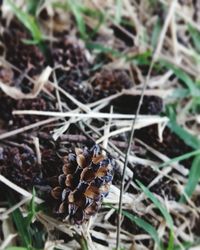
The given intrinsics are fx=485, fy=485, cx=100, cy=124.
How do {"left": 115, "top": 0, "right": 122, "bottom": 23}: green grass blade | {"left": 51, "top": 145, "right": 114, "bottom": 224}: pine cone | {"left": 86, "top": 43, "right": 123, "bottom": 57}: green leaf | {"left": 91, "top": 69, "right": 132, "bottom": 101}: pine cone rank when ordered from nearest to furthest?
{"left": 51, "top": 145, "right": 114, "bottom": 224}: pine cone, {"left": 91, "top": 69, "right": 132, "bottom": 101}: pine cone, {"left": 86, "top": 43, "right": 123, "bottom": 57}: green leaf, {"left": 115, "top": 0, "right": 122, "bottom": 23}: green grass blade

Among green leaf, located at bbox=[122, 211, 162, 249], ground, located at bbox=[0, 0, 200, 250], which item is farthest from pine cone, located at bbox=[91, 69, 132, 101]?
green leaf, located at bbox=[122, 211, 162, 249]

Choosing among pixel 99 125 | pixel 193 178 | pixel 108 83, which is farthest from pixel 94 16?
pixel 193 178

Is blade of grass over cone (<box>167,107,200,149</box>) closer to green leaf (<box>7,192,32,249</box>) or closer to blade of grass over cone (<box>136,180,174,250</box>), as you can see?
blade of grass over cone (<box>136,180,174,250</box>)

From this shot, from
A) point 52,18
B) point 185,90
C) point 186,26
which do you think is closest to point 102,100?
point 185,90

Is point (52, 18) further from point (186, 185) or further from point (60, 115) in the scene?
point (186, 185)

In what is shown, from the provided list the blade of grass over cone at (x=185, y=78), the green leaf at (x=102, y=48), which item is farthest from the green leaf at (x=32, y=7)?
A: the blade of grass over cone at (x=185, y=78)

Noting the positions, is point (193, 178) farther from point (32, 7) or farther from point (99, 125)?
point (32, 7)
